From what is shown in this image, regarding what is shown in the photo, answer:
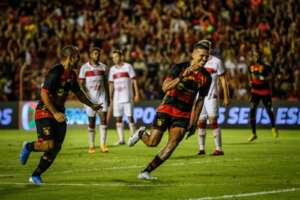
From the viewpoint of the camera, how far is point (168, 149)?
46.1ft

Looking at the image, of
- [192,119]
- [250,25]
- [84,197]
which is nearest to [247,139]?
[250,25]

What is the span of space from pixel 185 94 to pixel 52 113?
233cm

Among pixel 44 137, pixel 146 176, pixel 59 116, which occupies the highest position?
pixel 59 116

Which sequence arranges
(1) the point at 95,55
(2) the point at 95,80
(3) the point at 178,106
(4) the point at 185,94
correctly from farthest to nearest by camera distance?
1. (2) the point at 95,80
2. (1) the point at 95,55
3. (4) the point at 185,94
4. (3) the point at 178,106

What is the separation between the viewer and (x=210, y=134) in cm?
2989

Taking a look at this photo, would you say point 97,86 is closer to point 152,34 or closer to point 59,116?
point 59,116

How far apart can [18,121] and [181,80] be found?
20.7 meters

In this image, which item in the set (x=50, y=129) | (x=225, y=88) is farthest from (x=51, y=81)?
(x=225, y=88)

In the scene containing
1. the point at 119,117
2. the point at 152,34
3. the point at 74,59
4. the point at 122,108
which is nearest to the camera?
the point at 74,59

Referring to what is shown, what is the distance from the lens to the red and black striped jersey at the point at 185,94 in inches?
568

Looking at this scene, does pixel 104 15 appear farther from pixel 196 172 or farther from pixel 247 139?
pixel 196 172

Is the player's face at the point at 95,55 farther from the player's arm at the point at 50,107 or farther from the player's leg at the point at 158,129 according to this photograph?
the player's arm at the point at 50,107

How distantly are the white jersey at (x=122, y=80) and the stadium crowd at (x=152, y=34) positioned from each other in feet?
26.3

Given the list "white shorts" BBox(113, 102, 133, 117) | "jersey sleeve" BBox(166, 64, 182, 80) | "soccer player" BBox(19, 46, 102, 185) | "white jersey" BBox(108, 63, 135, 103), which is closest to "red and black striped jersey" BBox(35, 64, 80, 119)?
"soccer player" BBox(19, 46, 102, 185)
